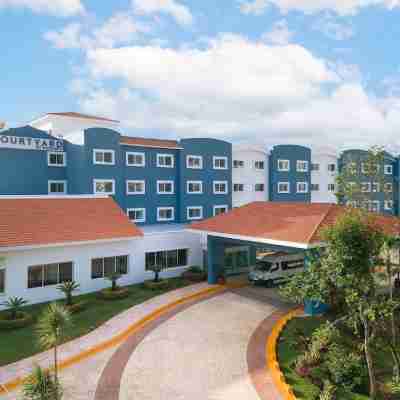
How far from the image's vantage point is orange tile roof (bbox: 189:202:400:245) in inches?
890

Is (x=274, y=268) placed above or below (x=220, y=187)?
below

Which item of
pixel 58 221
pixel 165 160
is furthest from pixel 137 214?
pixel 58 221

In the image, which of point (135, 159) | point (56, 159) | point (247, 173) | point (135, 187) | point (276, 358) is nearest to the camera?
point (276, 358)

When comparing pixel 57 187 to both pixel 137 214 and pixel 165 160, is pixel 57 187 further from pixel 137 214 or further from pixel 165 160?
pixel 165 160

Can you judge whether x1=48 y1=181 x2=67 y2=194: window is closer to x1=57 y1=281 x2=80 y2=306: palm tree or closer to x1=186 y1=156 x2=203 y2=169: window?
x1=186 y1=156 x2=203 y2=169: window

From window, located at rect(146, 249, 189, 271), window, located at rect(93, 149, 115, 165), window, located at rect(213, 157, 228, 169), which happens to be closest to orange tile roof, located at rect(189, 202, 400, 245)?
window, located at rect(146, 249, 189, 271)

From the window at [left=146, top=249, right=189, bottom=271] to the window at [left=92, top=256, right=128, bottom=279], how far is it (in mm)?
2109

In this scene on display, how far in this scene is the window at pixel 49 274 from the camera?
955 inches

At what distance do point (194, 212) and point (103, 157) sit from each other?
1321 centimetres

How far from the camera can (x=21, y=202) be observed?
2723cm

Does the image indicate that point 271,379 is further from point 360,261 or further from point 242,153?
point 242,153

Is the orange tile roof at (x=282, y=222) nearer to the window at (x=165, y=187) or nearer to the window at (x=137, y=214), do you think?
the window at (x=137, y=214)

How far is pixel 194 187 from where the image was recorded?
1817 inches

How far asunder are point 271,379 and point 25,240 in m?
17.1
